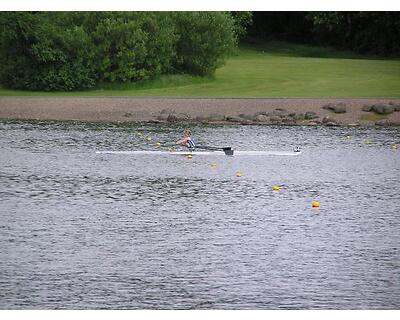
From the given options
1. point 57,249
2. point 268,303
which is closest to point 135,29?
point 57,249

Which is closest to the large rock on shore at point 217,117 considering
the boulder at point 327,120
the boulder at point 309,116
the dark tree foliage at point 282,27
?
the boulder at point 309,116

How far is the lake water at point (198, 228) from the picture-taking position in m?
16.2

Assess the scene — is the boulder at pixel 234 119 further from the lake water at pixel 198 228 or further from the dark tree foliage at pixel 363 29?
the dark tree foliage at pixel 363 29

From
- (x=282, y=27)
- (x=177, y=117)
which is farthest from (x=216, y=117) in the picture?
(x=282, y=27)

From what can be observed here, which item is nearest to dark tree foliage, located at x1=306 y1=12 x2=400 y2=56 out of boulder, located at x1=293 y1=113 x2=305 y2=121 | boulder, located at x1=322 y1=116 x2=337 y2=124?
boulder, located at x1=293 y1=113 x2=305 y2=121

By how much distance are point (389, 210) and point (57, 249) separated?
8.50 metres

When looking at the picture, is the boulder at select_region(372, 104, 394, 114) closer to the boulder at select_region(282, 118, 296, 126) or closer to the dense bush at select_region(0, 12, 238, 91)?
the boulder at select_region(282, 118, 296, 126)

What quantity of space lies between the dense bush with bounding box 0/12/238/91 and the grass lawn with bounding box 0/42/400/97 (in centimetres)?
94

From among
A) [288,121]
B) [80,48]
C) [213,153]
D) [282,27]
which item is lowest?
[288,121]

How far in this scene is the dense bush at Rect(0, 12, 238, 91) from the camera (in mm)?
50531

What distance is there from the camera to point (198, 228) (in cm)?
2114

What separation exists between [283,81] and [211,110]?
792cm

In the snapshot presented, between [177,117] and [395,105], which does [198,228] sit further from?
[395,105]

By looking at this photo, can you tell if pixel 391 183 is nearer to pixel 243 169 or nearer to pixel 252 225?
pixel 243 169
